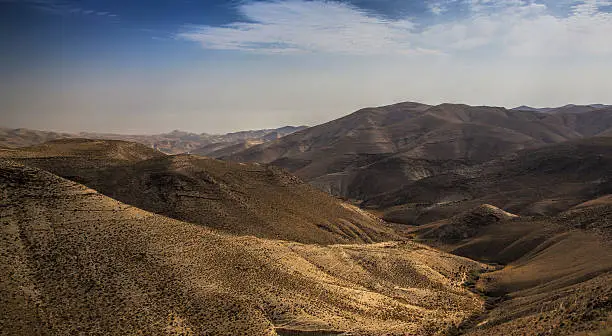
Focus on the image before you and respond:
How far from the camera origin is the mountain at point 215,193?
157 feet

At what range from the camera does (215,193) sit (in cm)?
5291

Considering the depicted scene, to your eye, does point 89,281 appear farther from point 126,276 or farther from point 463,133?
point 463,133

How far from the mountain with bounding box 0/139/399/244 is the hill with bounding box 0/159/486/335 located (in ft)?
22.9

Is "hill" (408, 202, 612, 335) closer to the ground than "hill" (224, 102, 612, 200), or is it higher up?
closer to the ground

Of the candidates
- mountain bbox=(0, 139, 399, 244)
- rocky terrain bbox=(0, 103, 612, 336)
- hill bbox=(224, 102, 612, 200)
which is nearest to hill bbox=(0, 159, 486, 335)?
rocky terrain bbox=(0, 103, 612, 336)

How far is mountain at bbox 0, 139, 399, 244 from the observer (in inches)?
1886

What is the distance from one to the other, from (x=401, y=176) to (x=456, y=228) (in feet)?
192

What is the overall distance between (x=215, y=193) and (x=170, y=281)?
24.2 m

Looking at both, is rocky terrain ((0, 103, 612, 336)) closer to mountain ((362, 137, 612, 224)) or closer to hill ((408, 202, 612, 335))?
hill ((408, 202, 612, 335))

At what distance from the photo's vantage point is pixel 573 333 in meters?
17.1

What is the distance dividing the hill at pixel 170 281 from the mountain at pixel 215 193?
274 inches

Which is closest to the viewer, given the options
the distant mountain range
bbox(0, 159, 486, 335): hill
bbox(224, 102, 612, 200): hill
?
bbox(0, 159, 486, 335): hill

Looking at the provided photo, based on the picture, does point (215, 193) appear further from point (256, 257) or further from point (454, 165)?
point (454, 165)

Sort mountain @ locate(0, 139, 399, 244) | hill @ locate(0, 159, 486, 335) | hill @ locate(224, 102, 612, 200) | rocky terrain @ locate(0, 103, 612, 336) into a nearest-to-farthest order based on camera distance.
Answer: hill @ locate(0, 159, 486, 335), rocky terrain @ locate(0, 103, 612, 336), mountain @ locate(0, 139, 399, 244), hill @ locate(224, 102, 612, 200)
